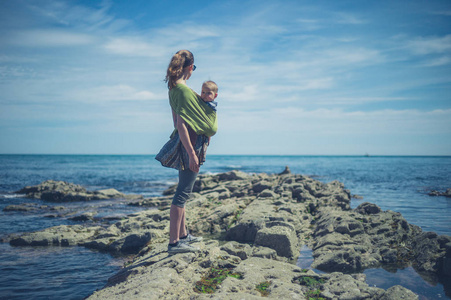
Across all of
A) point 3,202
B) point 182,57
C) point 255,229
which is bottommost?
point 3,202

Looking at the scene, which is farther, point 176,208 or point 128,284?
point 176,208

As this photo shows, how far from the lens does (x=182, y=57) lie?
4652 millimetres

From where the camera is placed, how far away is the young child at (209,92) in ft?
15.2

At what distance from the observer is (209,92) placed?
4629mm

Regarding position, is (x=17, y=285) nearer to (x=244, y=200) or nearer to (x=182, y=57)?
(x=182, y=57)

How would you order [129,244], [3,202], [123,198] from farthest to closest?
1. [123,198]
2. [3,202]
3. [129,244]

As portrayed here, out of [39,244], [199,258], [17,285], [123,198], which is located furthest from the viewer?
[123,198]

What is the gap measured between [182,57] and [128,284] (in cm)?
336

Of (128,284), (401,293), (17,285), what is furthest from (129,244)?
(401,293)

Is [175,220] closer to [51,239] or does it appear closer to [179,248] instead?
[179,248]

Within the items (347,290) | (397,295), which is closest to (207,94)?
(347,290)

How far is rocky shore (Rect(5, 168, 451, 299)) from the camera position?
433 cm

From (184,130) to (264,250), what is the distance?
11.4 feet

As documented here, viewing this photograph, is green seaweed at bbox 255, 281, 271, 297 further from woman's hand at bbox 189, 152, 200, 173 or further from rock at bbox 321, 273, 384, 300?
woman's hand at bbox 189, 152, 200, 173
